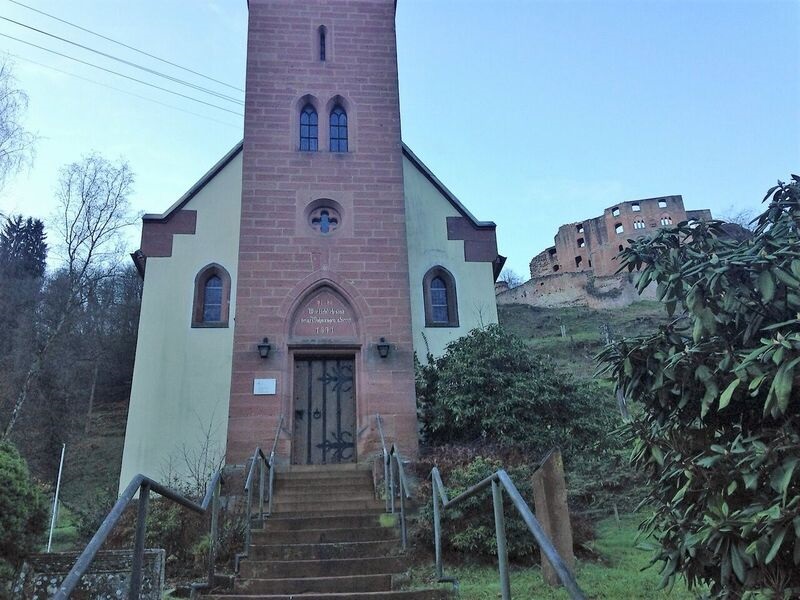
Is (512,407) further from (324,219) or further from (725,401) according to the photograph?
(725,401)

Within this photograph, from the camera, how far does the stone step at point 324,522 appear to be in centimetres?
A: 787

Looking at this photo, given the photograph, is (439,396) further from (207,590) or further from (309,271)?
(207,590)

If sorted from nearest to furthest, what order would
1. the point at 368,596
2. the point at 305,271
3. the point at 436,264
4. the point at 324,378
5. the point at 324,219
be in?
1. the point at 368,596
2. the point at 324,378
3. the point at 305,271
4. the point at 324,219
5. the point at 436,264

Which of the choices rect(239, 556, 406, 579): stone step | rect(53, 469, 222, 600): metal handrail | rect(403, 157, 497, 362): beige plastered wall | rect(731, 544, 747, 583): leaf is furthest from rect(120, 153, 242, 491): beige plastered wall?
rect(731, 544, 747, 583): leaf

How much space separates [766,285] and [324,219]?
33.4 feet

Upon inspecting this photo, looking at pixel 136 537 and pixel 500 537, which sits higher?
pixel 136 537

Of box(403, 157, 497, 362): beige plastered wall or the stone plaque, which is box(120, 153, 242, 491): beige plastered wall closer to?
the stone plaque

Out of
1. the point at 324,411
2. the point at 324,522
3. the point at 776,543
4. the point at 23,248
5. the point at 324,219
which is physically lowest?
the point at 324,522

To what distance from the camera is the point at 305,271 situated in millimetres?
12414

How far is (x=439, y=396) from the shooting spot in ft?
37.5

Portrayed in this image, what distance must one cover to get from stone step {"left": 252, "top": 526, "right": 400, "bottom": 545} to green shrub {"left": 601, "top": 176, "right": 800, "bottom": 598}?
3.99 meters

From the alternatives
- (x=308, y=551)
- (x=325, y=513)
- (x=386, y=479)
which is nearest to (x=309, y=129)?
(x=386, y=479)

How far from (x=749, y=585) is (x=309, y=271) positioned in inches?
390

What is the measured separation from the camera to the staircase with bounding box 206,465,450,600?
6168mm
